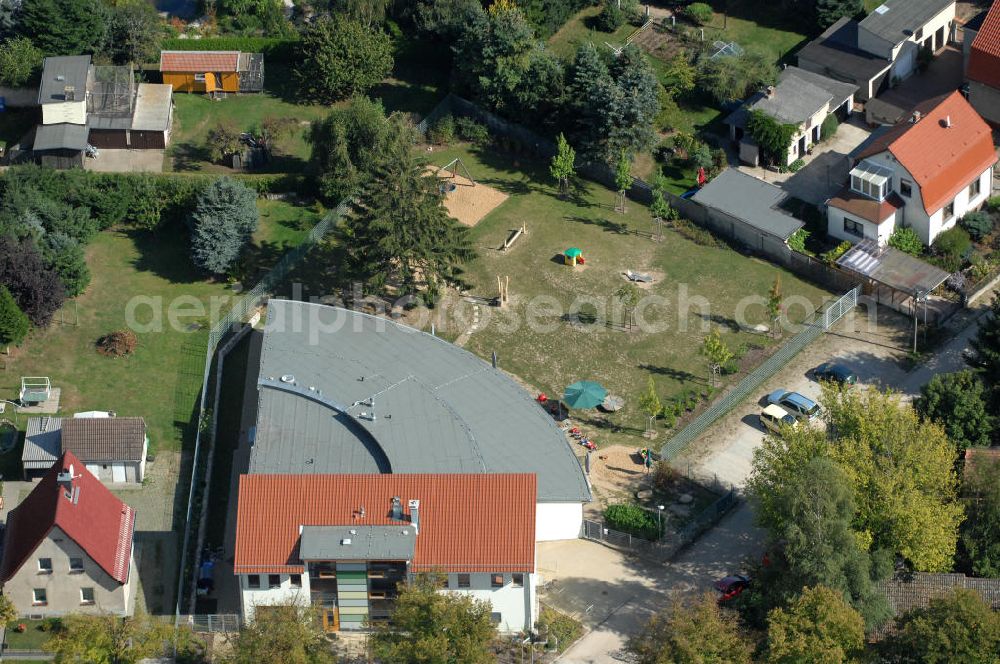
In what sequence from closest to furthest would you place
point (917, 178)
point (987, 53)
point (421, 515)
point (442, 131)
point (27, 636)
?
point (421, 515) < point (27, 636) < point (917, 178) < point (987, 53) < point (442, 131)

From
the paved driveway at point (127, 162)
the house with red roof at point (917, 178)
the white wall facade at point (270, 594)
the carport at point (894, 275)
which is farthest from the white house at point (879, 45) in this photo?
the white wall facade at point (270, 594)

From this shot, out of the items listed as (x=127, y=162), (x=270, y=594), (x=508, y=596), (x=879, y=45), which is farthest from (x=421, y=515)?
(x=879, y=45)

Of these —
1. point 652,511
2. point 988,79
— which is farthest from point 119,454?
point 988,79

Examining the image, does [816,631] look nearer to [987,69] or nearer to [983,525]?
[983,525]

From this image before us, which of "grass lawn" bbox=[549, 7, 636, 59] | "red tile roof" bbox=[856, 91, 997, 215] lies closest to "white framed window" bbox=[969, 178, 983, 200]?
"red tile roof" bbox=[856, 91, 997, 215]

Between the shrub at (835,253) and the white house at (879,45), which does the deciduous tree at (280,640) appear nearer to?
the shrub at (835,253)

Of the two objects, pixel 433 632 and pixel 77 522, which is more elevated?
pixel 77 522
